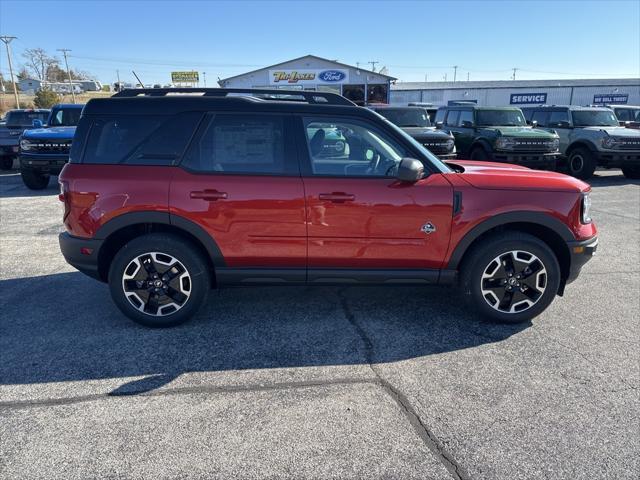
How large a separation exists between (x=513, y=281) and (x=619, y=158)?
10.8m

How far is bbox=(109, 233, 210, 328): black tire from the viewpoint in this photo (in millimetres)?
3721

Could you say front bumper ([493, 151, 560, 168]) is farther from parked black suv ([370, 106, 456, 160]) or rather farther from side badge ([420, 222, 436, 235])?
side badge ([420, 222, 436, 235])

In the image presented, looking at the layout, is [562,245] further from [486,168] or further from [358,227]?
[358,227]

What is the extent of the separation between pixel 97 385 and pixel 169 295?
0.96 m

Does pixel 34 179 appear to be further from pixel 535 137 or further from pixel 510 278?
pixel 535 137

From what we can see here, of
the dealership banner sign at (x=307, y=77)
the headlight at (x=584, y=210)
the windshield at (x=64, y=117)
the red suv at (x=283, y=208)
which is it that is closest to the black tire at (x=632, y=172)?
the headlight at (x=584, y=210)

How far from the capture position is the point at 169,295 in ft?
12.6

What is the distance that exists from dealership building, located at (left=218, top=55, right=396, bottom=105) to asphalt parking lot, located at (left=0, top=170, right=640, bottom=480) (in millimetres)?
31472

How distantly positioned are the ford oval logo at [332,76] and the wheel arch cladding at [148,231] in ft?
106

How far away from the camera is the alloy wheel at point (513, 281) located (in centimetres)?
380

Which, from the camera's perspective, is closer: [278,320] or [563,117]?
[278,320]

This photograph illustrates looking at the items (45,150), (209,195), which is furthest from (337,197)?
(45,150)

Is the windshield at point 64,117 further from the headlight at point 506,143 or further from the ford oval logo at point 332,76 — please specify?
the ford oval logo at point 332,76

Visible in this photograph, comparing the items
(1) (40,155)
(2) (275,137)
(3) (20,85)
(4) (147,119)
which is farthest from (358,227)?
(3) (20,85)
